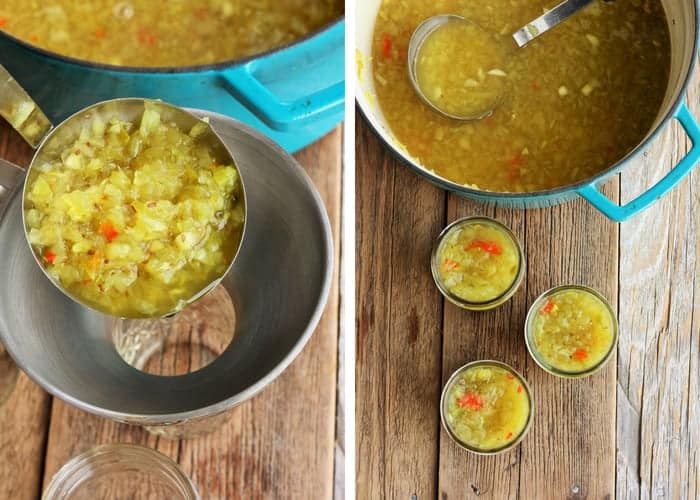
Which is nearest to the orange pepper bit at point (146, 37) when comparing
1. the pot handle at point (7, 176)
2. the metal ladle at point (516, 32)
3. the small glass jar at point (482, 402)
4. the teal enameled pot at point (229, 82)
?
the teal enameled pot at point (229, 82)

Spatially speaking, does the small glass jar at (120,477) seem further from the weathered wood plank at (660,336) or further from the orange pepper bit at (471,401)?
the weathered wood plank at (660,336)

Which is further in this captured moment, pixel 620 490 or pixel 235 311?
pixel 620 490

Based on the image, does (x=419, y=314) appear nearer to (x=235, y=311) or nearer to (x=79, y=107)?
(x=235, y=311)

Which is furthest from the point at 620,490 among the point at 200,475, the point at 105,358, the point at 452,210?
the point at 105,358

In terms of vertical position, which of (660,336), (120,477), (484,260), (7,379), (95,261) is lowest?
(660,336)

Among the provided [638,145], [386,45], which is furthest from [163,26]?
[638,145]

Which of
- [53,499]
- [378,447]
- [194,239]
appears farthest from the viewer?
[378,447]

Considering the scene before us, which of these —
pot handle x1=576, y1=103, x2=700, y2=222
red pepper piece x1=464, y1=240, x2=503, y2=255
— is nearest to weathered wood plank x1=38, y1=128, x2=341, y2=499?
red pepper piece x1=464, y1=240, x2=503, y2=255

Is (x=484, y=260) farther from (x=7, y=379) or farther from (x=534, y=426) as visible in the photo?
(x=7, y=379)
